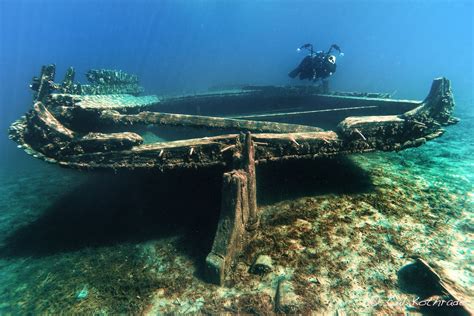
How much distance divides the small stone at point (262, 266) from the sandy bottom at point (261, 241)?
0.28ft

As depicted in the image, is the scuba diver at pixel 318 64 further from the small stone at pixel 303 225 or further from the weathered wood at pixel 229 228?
the weathered wood at pixel 229 228

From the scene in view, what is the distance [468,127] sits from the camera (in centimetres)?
1352

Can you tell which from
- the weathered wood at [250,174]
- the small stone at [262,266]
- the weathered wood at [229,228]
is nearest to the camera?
the weathered wood at [229,228]

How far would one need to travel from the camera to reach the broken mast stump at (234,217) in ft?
13.8

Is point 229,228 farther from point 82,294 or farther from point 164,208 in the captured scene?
point 82,294

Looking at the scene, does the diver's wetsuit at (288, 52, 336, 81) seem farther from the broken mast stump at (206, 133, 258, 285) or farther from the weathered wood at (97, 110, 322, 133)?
the broken mast stump at (206, 133, 258, 285)

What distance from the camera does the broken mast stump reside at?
4195mm

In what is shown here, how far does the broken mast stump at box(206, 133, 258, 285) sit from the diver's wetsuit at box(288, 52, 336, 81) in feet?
28.5

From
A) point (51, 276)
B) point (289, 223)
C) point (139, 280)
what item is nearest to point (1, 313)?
point (51, 276)

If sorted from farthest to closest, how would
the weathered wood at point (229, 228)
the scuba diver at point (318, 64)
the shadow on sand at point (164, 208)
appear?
the scuba diver at point (318, 64) < the shadow on sand at point (164, 208) < the weathered wood at point (229, 228)

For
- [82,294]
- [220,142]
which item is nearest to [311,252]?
[220,142]

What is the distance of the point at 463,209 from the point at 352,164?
2.82 m

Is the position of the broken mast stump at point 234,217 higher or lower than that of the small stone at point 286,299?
higher

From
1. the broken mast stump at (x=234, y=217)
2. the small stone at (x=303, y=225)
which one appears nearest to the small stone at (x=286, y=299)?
the broken mast stump at (x=234, y=217)
